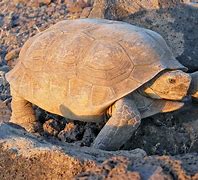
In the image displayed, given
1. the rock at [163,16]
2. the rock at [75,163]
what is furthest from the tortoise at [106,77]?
the rock at [163,16]

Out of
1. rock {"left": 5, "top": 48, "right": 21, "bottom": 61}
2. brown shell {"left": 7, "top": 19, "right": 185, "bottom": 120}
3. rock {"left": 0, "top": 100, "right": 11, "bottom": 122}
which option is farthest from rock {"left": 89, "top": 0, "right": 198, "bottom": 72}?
rock {"left": 0, "top": 100, "right": 11, "bottom": 122}

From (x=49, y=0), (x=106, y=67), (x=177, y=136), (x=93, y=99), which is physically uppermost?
(x=106, y=67)

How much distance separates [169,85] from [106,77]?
0.51 meters

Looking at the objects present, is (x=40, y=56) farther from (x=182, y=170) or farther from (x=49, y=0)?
(x=49, y=0)

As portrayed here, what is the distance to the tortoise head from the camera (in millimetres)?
3482

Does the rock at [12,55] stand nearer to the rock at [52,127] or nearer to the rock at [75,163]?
the rock at [52,127]

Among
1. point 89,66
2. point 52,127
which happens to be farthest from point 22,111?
point 89,66

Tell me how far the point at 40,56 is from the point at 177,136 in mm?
1320

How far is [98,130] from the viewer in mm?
3723

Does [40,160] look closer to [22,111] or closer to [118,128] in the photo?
[118,128]

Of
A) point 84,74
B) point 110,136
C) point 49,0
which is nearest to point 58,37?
point 84,74

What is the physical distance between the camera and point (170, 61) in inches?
142

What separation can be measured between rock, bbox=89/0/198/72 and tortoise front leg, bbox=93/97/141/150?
1.44 m

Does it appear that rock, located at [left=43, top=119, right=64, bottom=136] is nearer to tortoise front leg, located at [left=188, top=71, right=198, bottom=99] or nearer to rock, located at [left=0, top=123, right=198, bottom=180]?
rock, located at [left=0, top=123, right=198, bottom=180]
